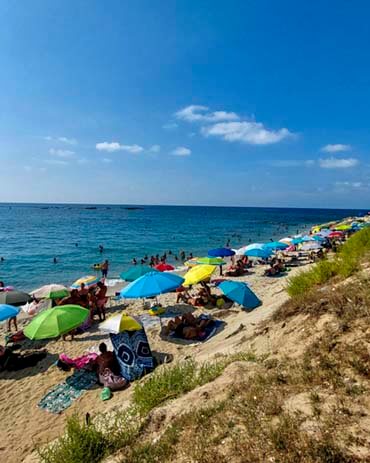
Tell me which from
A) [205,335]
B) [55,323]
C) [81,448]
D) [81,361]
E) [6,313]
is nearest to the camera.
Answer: [81,448]

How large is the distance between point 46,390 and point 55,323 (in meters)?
1.55

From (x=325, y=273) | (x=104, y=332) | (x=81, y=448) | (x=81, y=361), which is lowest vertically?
(x=104, y=332)

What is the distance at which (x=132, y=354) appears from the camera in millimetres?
6637

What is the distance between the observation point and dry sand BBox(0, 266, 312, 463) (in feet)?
16.8

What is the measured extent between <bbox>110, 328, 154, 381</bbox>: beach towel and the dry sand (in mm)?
507

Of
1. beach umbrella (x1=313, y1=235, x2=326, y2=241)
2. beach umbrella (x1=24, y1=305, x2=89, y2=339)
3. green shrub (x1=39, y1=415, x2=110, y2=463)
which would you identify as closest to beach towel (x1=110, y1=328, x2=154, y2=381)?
beach umbrella (x1=24, y1=305, x2=89, y2=339)

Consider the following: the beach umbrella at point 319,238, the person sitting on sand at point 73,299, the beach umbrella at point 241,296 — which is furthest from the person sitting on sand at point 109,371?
the beach umbrella at point 319,238

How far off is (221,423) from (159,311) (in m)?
8.26

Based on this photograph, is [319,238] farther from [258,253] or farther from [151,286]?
[151,286]

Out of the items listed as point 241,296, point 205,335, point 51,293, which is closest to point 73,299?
point 51,293

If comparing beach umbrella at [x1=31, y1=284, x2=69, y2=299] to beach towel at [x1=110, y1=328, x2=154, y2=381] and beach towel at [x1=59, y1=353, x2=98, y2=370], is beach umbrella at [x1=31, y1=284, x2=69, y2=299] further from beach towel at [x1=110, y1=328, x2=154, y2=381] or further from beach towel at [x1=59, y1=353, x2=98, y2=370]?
beach towel at [x1=110, y1=328, x2=154, y2=381]

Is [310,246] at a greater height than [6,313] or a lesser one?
greater

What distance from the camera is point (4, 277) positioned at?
21.1 m

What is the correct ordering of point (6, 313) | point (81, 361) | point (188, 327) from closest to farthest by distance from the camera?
point (81, 361)
point (6, 313)
point (188, 327)
